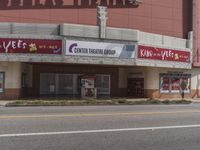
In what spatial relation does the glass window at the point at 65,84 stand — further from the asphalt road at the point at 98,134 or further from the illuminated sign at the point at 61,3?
Result: the asphalt road at the point at 98,134

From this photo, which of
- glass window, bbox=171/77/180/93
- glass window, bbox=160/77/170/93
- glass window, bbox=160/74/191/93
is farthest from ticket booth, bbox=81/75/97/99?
glass window, bbox=171/77/180/93

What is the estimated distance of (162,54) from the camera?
36.9 meters

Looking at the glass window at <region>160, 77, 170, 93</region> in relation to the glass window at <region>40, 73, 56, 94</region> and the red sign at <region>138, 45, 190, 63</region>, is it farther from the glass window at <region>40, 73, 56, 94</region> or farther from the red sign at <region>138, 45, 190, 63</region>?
the glass window at <region>40, 73, 56, 94</region>

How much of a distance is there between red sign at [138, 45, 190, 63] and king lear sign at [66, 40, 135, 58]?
129 cm

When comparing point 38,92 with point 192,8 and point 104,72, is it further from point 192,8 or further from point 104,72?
point 192,8

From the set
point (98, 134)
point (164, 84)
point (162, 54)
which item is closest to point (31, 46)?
point (162, 54)

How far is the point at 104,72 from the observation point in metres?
41.1

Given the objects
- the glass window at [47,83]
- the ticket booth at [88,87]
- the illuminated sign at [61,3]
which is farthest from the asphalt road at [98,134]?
the glass window at [47,83]

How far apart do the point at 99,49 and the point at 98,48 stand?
11 centimetres

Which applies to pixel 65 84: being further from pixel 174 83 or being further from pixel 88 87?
pixel 174 83

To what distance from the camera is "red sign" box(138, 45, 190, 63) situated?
34969mm

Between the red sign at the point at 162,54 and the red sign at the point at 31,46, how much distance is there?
23.9 ft

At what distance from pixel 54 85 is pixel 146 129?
88.6 feet

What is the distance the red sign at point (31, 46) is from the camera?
102 feet
